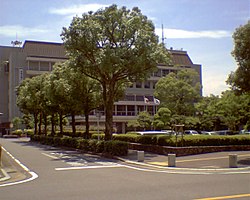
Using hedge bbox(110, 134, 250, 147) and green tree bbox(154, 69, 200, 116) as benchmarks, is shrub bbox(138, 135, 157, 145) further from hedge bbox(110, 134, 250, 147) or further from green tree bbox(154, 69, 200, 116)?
green tree bbox(154, 69, 200, 116)

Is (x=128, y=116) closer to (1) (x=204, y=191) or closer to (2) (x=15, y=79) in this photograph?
(2) (x=15, y=79)

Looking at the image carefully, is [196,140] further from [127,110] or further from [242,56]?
[127,110]

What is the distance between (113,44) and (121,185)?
1401 cm

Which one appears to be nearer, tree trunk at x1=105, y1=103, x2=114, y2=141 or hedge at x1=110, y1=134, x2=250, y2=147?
hedge at x1=110, y1=134, x2=250, y2=147

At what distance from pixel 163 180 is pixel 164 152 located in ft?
32.6

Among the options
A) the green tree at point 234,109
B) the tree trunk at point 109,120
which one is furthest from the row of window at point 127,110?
the tree trunk at point 109,120

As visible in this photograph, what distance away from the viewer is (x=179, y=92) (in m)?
48.3

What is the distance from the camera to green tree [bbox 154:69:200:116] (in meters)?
48.0

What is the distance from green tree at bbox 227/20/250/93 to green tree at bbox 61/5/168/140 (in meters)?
5.30

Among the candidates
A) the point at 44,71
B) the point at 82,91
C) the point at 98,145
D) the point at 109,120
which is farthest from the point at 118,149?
the point at 44,71

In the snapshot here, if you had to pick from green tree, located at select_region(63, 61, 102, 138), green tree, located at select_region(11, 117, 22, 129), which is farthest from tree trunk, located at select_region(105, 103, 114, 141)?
green tree, located at select_region(11, 117, 22, 129)

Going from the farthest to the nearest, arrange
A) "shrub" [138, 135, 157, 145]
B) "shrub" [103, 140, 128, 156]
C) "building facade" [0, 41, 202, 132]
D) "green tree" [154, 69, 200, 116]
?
"building facade" [0, 41, 202, 132] < "green tree" [154, 69, 200, 116] < "shrub" [138, 135, 157, 145] < "shrub" [103, 140, 128, 156]

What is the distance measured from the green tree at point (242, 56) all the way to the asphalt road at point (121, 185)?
7212 mm

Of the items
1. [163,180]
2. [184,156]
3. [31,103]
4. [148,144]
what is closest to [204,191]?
[163,180]
